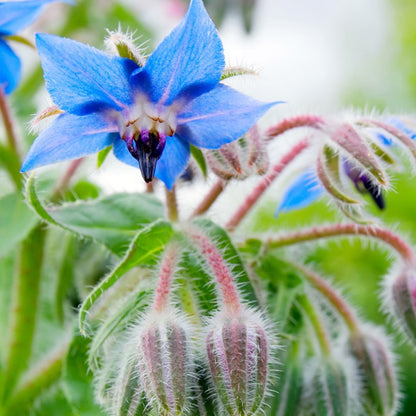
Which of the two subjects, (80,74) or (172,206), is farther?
(172,206)

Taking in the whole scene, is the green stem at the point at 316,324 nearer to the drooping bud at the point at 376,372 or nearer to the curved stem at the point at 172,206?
the drooping bud at the point at 376,372

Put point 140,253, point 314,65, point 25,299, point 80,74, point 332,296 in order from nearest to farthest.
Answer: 1. point 80,74
2. point 140,253
3. point 332,296
4. point 25,299
5. point 314,65

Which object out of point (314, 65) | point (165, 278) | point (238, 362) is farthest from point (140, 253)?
point (314, 65)

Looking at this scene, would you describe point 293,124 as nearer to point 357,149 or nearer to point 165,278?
point 357,149

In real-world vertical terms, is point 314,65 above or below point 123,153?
below

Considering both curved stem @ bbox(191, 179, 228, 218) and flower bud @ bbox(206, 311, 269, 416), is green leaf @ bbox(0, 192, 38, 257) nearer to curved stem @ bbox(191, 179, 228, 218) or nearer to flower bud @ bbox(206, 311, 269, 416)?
curved stem @ bbox(191, 179, 228, 218)
